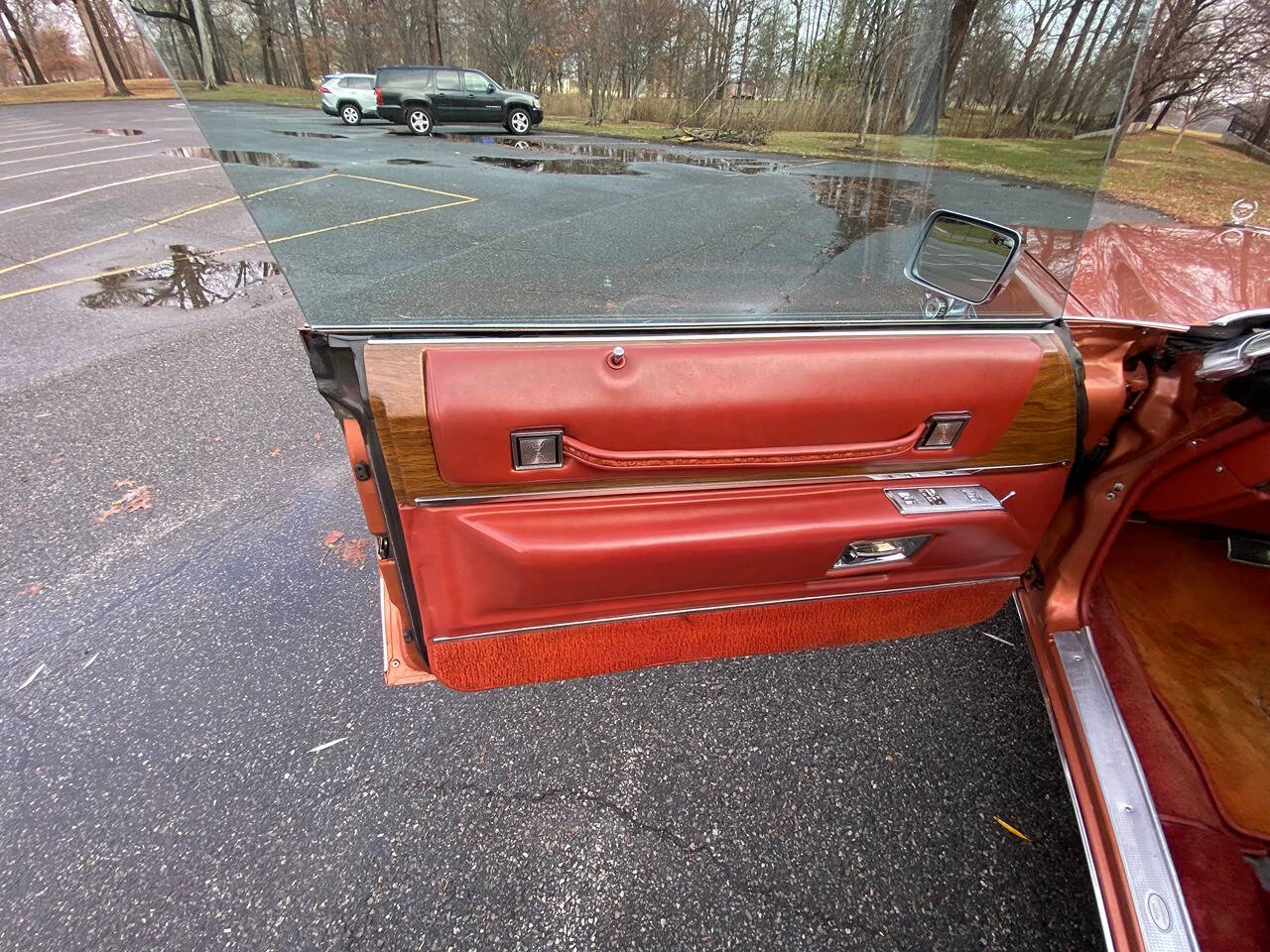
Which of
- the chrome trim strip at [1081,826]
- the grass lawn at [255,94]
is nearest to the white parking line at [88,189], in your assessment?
the grass lawn at [255,94]

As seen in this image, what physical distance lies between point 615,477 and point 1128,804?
4.49ft

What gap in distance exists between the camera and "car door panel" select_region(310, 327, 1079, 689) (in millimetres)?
1223

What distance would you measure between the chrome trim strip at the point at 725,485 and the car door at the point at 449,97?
0.71 meters

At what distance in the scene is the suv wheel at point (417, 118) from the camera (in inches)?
42.5

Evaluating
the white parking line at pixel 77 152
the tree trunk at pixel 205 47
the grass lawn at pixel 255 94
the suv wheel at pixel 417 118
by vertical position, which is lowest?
the white parking line at pixel 77 152

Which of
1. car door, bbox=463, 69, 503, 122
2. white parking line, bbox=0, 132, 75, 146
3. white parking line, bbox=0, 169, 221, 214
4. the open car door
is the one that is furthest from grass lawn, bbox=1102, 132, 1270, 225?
white parking line, bbox=0, 132, 75, 146

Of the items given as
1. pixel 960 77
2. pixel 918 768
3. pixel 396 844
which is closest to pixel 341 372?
pixel 396 844

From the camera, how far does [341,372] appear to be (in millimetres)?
1223

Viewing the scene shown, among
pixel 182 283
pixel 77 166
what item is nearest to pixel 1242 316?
pixel 182 283

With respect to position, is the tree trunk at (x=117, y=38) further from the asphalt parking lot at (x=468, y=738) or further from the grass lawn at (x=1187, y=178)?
the grass lawn at (x=1187, y=178)

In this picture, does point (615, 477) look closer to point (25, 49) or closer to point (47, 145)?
point (47, 145)

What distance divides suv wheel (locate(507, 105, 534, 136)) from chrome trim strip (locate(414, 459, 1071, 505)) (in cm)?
70

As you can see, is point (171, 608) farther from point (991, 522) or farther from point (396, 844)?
point (991, 522)

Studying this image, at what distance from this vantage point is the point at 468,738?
1884 millimetres
